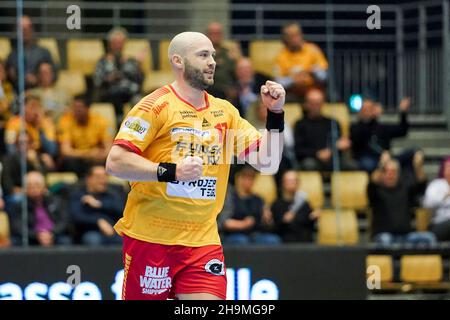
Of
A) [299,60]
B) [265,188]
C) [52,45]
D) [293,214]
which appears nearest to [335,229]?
[293,214]

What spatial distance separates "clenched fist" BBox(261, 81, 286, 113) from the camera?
26.3ft

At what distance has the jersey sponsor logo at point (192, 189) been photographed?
817 cm

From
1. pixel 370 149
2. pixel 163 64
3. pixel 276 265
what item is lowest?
pixel 276 265

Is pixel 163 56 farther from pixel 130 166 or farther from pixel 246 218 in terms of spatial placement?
pixel 130 166

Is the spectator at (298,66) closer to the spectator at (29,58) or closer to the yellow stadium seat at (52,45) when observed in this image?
A: the yellow stadium seat at (52,45)

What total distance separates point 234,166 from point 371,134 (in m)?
2.11

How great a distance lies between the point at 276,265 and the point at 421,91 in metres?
6.15

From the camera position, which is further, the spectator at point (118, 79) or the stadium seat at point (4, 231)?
the spectator at point (118, 79)

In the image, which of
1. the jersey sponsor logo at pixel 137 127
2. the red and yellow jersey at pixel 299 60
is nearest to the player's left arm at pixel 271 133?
the jersey sponsor logo at pixel 137 127

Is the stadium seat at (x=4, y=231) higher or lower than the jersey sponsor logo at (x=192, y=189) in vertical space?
lower

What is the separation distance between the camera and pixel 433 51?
57.8 ft

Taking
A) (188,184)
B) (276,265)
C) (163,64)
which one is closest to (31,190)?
(276,265)

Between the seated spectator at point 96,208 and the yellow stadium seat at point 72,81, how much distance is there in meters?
2.31
